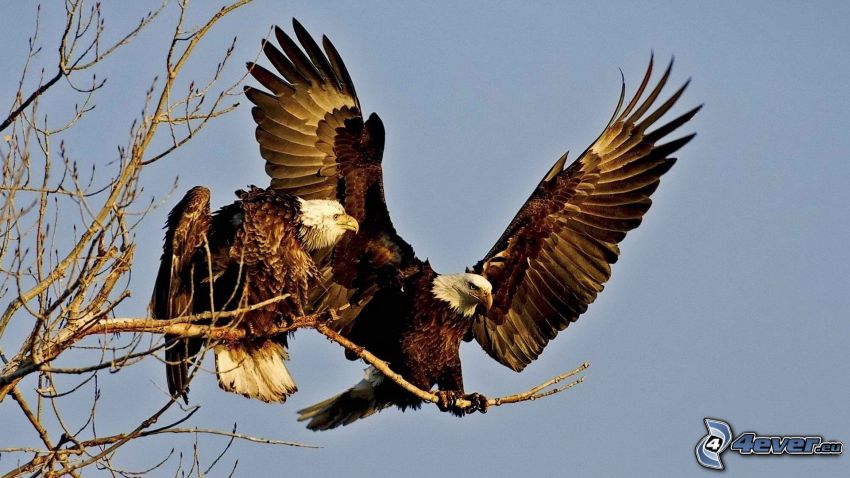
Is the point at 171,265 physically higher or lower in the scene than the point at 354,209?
lower

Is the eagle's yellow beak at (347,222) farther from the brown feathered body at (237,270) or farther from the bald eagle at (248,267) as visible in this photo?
the brown feathered body at (237,270)

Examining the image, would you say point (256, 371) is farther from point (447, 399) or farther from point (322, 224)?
point (447, 399)

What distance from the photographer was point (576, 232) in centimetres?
Result: 820

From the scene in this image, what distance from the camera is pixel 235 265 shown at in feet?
21.9

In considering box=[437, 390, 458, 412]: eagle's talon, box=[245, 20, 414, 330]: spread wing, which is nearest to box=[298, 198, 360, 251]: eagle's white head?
box=[245, 20, 414, 330]: spread wing

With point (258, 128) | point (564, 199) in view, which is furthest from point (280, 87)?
point (564, 199)

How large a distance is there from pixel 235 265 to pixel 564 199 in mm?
2621

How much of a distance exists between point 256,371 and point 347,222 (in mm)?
1116

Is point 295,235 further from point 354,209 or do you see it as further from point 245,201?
point 354,209

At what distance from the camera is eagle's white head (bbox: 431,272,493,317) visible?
7523 millimetres

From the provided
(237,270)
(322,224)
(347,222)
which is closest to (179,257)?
(237,270)

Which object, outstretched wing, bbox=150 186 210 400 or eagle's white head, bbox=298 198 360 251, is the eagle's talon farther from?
outstretched wing, bbox=150 186 210 400

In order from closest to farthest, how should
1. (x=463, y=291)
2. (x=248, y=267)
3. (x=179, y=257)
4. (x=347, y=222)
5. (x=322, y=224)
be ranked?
(x=179, y=257), (x=248, y=267), (x=322, y=224), (x=347, y=222), (x=463, y=291)

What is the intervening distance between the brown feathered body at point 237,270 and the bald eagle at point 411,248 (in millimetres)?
719
